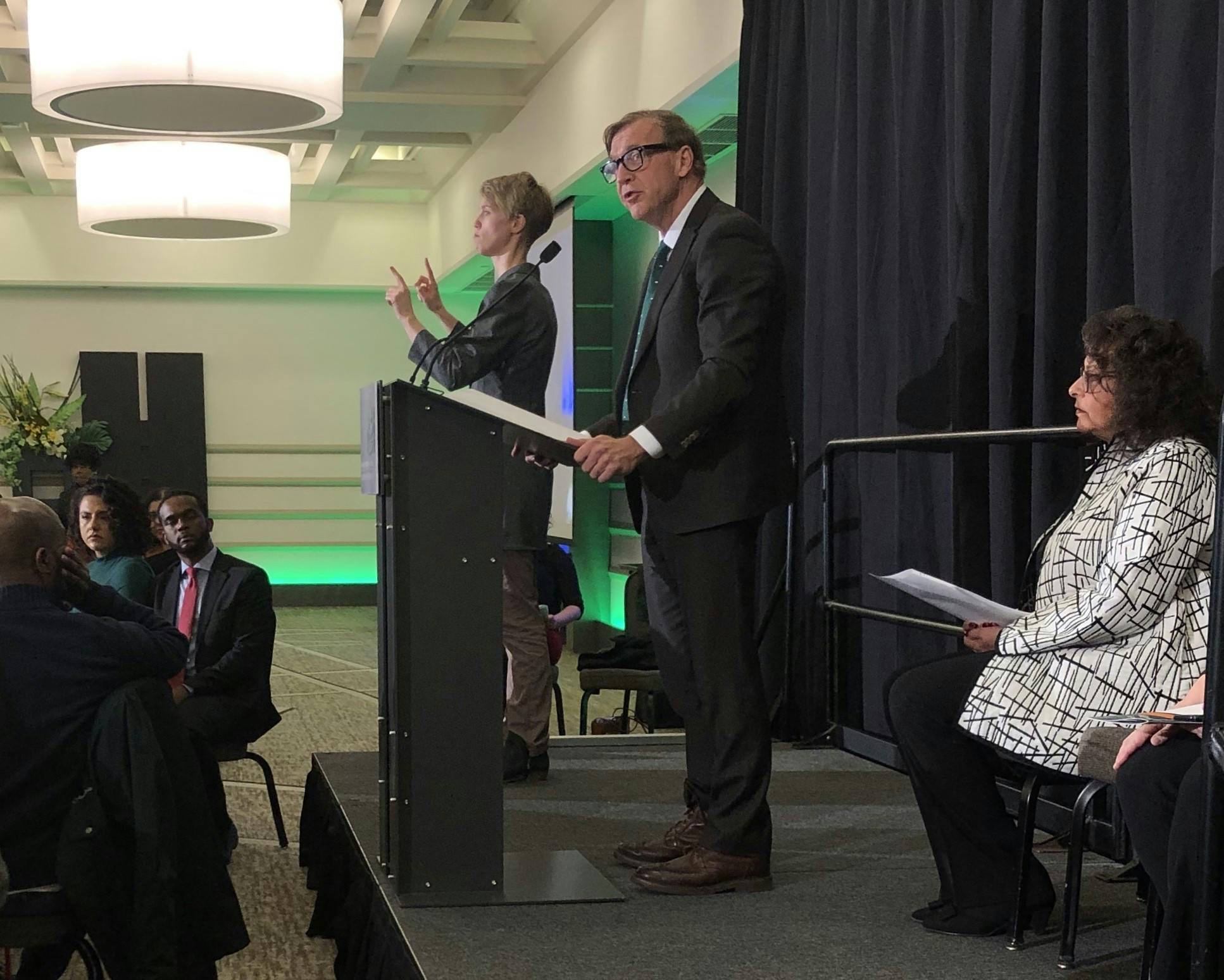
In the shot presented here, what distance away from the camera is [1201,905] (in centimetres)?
102

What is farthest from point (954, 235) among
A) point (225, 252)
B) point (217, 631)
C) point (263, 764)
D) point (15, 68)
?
point (225, 252)

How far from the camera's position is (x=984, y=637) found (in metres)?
2.26

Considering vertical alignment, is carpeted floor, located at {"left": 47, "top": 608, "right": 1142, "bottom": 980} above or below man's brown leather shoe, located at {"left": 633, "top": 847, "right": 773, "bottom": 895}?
below

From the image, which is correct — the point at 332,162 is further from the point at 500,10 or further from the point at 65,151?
the point at 500,10

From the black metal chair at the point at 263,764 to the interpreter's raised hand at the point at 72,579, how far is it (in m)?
1.07

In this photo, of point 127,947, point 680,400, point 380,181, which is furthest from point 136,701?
point 380,181

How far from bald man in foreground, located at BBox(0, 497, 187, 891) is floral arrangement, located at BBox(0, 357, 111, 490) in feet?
26.4

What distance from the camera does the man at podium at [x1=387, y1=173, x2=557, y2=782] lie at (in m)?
3.42

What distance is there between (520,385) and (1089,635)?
1.76m

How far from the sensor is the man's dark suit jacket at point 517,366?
11.0 feet

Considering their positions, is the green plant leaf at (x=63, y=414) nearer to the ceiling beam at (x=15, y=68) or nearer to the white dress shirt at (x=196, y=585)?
the ceiling beam at (x=15, y=68)

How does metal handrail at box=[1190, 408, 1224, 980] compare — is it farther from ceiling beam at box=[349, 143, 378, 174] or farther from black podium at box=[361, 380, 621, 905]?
ceiling beam at box=[349, 143, 378, 174]

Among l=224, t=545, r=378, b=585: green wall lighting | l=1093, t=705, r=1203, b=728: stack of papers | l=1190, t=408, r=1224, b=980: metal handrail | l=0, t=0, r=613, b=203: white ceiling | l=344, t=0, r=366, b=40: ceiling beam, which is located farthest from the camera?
l=224, t=545, r=378, b=585: green wall lighting

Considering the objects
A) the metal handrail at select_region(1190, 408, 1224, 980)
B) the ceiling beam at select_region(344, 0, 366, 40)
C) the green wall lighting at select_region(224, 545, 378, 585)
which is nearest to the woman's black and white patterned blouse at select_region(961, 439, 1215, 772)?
the metal handrail at select_region(1190, 408, 1224, 980)
